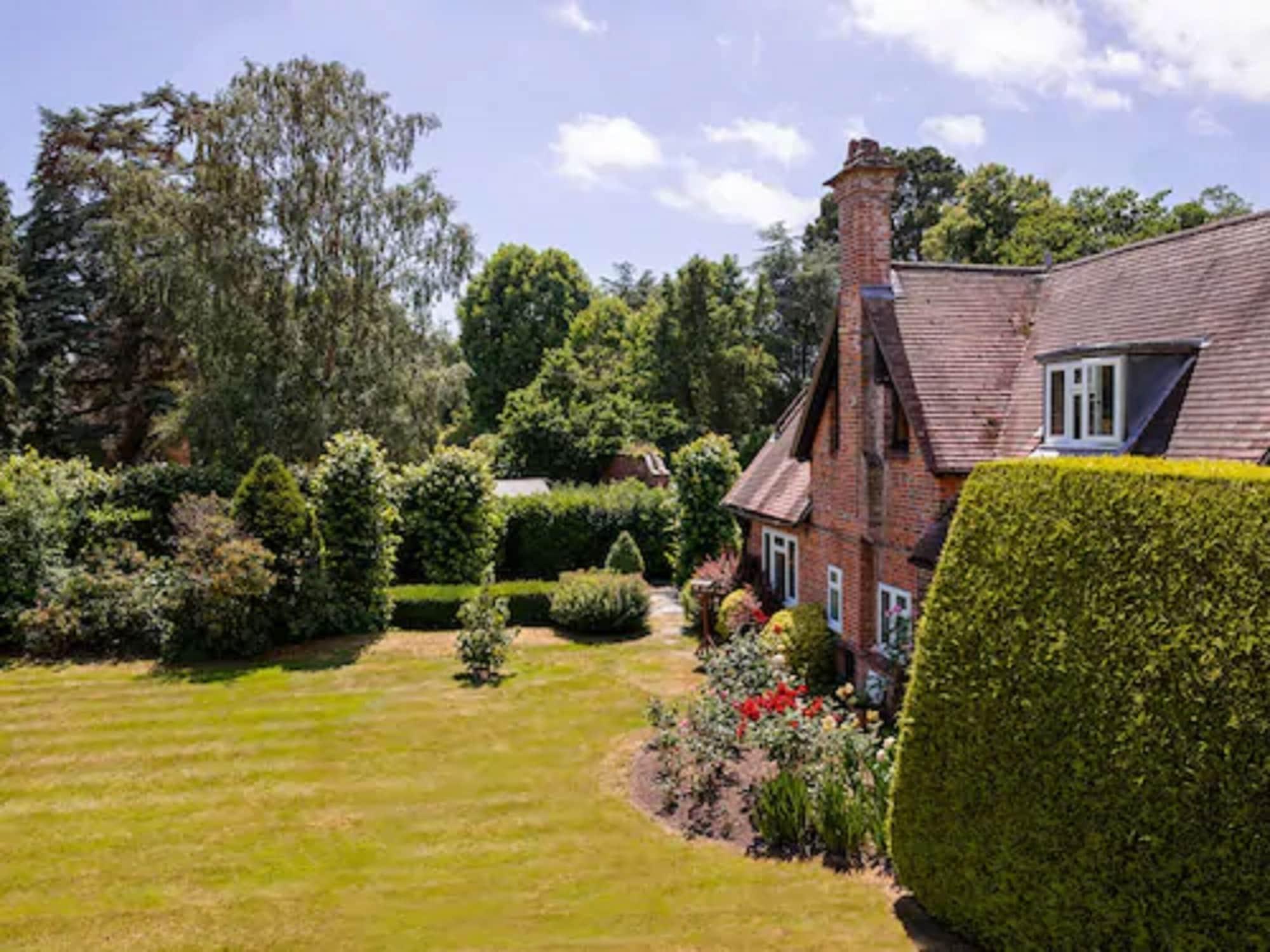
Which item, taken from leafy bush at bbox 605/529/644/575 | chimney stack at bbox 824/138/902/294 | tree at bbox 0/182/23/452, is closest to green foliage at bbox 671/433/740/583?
leafy bush at bbox 605/529/644/575

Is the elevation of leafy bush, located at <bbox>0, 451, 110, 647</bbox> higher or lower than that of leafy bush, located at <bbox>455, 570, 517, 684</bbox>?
higher

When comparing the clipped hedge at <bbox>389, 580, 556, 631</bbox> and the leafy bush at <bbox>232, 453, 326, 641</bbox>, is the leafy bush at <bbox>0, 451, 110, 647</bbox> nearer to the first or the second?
the leafy bush at <bbox>232, 453, 326, 641</bbox>

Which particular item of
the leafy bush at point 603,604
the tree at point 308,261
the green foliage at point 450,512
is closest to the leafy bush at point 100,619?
the green foliage at point 450,512

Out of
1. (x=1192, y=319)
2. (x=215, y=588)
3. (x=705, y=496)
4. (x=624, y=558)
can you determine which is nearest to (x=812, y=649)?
(x=1192, y=319)

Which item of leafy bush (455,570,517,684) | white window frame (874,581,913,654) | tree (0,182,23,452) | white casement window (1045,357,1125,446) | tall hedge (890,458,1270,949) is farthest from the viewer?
tree (0,182,23,452)

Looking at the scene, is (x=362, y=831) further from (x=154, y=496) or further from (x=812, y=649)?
(x=154, y=496)

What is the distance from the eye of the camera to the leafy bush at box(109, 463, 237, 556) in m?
25.0

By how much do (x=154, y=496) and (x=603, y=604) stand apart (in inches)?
546

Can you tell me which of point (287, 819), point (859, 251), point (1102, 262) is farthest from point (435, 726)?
point (1102, 262)

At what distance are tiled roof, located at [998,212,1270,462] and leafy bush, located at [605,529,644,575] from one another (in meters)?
14.7

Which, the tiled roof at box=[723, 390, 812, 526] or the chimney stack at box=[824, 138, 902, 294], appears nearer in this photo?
the chimney stack at box=[824, 138, 902, 294]

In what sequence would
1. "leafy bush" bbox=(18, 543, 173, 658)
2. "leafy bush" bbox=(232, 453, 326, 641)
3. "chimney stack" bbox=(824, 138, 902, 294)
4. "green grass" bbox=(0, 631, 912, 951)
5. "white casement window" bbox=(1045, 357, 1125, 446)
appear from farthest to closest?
"leafy bush" bbox=(232, 453, 326, 641), "leafy bush" bbox=(18, 543, 173, 658), "chimney stack" bbox=(824, 138, 902, 294), "white casement window" bbox=(1045, 357, 1125, 446), "green grass" bbox=(0, 631, 912, 951)

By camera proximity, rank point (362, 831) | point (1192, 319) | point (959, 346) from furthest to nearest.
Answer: point (959, 346) < point (1192, 319) < point (362, 831)

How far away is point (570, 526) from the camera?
98.0 feet
